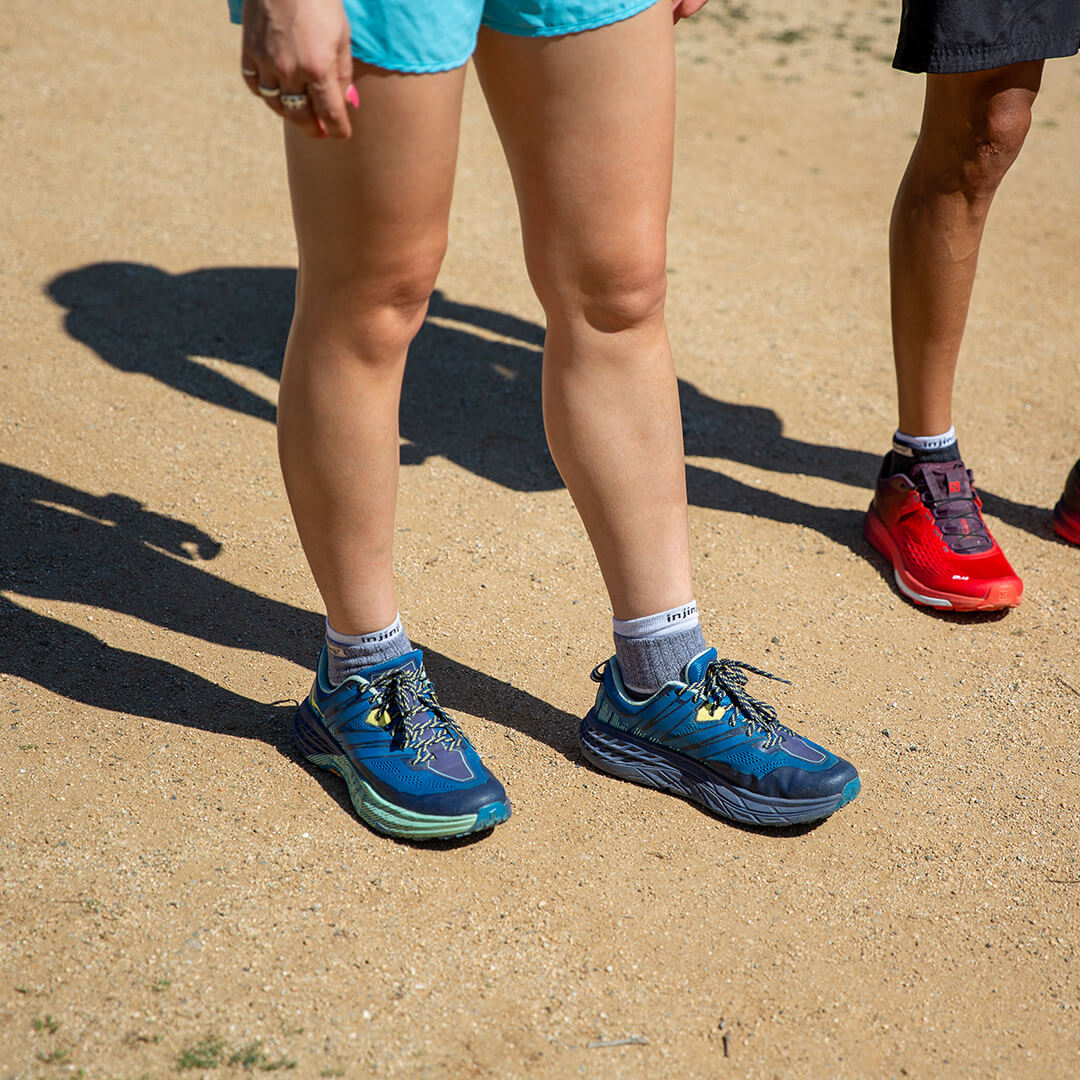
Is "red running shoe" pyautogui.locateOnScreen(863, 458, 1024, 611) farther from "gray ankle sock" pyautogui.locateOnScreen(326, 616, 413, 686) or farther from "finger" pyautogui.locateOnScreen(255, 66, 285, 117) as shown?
"finger" pyautogui.locateOnScreen(255, 66, 285, 117)

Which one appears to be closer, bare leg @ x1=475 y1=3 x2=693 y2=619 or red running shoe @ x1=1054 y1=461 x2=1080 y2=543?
bare leg @ x1=475 y1=3 x2=693 y2=619

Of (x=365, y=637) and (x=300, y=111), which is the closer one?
(x=300, y=111)

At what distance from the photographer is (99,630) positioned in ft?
7.51

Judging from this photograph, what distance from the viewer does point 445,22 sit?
1414 millimetres

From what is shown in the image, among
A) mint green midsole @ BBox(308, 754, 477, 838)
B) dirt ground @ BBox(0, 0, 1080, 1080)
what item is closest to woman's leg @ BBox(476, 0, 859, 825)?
dirt ground @ BBox(0, 0, 1080, 1080)

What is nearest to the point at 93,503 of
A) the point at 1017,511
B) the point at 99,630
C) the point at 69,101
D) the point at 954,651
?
the point at 99,630

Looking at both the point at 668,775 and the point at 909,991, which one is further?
the point at 668,775

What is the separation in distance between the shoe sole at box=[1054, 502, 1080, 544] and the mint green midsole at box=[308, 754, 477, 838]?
1.85 metres

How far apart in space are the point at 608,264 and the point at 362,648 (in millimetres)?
748

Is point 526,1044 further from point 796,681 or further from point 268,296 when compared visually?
point 268,296

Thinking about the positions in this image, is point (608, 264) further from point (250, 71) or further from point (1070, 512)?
point (1070, 512)

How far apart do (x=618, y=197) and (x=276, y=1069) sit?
132 centimetres

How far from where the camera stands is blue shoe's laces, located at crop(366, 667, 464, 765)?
1.85m

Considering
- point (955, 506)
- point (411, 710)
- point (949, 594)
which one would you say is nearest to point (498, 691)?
point (411, 710)
